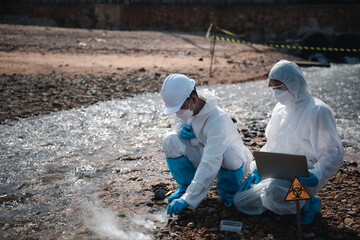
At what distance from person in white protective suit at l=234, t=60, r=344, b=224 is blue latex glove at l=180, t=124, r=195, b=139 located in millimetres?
677

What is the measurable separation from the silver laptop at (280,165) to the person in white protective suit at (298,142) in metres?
0.09

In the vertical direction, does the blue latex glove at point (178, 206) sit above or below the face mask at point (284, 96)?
below

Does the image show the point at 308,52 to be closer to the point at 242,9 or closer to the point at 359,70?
the point at 359,70

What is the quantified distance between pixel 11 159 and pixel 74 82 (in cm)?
411

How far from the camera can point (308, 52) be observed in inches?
617

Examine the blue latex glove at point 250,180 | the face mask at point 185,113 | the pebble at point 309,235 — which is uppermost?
the face mask at point 185,113

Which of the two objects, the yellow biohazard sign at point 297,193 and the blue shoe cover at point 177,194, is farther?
the blue shoe cover at point 177,194

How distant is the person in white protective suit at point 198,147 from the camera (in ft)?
10.1

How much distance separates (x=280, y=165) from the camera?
2816 millimetres

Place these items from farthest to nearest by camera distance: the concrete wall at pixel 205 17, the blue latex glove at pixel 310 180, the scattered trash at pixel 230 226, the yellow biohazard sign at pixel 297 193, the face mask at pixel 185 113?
the concrete wall at pixel 205 17
the face mask at pixel 185 113
the scattered trash at pixel 230 226
the blue latex glove at pixel 310 180
the yellow biohazard sign at pixel 297 193

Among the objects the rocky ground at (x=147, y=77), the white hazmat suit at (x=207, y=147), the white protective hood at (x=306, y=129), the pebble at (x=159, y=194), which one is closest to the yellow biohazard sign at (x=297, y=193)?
the white protective hood at (x=306, y=129)

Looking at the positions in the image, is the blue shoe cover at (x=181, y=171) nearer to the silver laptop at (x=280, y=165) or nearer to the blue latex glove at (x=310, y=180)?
the silver laptop at (x=280, y=165)

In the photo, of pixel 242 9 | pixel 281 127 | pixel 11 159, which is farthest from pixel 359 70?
pixel 11 159

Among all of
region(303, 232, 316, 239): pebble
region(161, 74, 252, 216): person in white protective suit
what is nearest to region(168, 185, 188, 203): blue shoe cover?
region(161, 74, 252, 216): person in white protective suit
